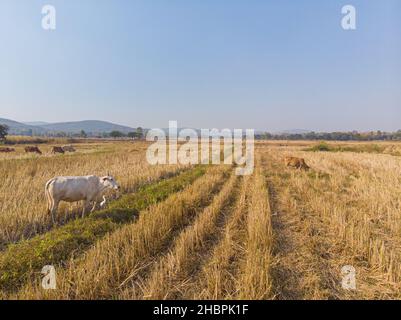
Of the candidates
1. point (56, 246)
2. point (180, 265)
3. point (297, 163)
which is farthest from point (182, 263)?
point (297, 163)

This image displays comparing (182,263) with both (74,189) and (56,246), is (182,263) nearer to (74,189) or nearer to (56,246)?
(56,246)

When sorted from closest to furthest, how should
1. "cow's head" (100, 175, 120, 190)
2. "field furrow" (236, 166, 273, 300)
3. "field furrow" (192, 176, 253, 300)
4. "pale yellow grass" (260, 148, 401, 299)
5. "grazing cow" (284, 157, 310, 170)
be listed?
"field furrow" (236, 166, 273, 300)
"field furrow" (192, 176, 253, 300)
"pale yellow grass" (260, 148, 401, 299)
"cow's head" (100, 175, 120, 190)
"grazing cow" (284, 157, 310, 170)

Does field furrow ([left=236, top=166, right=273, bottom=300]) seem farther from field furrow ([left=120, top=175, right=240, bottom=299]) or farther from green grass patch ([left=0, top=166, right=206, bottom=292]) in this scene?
green grass patch ([left=0, top=166, right=206, bottom=292])

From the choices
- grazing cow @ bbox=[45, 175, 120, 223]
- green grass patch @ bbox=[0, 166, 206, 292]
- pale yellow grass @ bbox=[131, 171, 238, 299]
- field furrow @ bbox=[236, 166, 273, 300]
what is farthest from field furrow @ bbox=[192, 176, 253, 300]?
grazing cow @ bbox=[45, 175, 120, 223]

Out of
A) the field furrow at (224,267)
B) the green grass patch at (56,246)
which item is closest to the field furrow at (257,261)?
the field furrow at (224,267)

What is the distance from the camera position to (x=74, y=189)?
7.34 metres

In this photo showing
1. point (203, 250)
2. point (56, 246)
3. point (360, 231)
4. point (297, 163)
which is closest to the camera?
point (56, 246)

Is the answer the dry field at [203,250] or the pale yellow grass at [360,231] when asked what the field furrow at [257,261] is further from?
the pale yellow grass at [360,231]

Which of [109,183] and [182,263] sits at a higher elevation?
[109,183]

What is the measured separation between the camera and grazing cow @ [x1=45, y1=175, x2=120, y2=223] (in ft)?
23.1

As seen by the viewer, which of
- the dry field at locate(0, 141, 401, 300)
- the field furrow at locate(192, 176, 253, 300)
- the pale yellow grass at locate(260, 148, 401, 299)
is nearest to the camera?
the field furrow at locate(192, 176, 253, 300)

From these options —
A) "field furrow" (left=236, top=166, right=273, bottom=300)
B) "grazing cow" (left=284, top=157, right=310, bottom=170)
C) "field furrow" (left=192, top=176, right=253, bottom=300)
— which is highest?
"grazing cow" (left=284, top=157, right=310, bottom=170)
